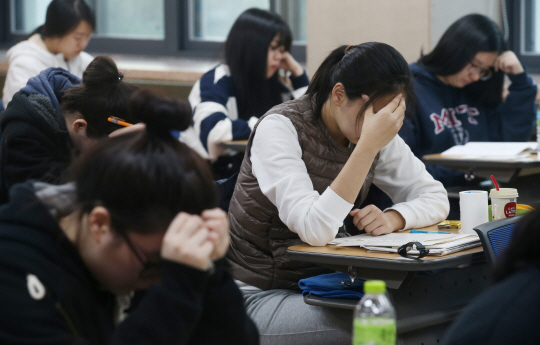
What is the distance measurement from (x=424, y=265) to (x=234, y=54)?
7.48 feet

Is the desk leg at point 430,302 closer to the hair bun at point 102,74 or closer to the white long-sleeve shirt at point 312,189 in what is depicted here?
the white long-sleeve shirt at point 312,189

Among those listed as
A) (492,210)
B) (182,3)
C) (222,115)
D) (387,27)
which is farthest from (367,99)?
(182,3)

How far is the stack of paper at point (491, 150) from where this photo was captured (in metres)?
2.77

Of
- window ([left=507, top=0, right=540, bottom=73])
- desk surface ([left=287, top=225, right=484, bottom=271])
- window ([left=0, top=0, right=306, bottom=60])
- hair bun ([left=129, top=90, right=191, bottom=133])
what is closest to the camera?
hair bun ([left=129, top=90, right=191, bottom=133])

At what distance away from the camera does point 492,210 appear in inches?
73.4

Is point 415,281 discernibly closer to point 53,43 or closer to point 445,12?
point 445,12

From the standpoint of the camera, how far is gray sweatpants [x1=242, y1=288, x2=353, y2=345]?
1.65 m

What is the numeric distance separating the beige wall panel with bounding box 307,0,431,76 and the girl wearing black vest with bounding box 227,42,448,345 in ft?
6.93

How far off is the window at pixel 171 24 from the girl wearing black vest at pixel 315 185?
3153 millimetres

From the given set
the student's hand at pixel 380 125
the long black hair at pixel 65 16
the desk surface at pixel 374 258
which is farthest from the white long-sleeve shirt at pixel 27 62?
the desk surface at pixel 374 258

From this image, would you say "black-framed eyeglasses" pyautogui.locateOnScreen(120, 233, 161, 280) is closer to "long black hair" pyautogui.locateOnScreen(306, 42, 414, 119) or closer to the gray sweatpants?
the gray sweatpants

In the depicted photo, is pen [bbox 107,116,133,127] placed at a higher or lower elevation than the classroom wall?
lower

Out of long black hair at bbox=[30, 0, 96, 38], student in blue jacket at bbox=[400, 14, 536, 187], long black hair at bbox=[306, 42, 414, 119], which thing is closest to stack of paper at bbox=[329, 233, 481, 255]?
long black hair at bbox=[306, 42, 414, 119]

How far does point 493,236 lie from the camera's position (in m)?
1.53
